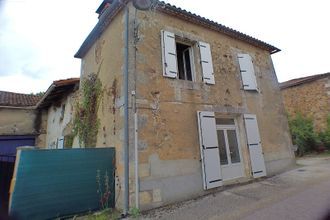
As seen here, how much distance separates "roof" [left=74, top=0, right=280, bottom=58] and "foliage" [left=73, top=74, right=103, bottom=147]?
4.63ft

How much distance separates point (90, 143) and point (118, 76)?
2.28 meters

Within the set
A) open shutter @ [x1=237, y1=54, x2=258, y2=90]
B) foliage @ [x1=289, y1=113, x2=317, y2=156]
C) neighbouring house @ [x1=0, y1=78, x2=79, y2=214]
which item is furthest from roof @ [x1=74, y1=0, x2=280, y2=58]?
foliage @ [x1=289, y1=113, x2=317, y2=156]

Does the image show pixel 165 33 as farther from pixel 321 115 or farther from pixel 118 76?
pixel 321 115

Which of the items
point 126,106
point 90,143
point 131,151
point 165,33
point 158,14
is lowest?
point 131,151

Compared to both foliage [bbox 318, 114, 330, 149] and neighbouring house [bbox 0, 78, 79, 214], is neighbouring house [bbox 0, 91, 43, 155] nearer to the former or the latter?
neighbouring house [bbox 0, 78, 79, 214]

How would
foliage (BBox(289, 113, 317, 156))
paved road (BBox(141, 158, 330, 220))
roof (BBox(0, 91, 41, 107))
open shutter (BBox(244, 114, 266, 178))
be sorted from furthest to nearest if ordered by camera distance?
foliage (BBox(289, 113, 317, 156)) < roof (BBox(0, 91, 41, 107)) < open shutter (BBox(244, 114, 266, 178)) < paved road (BBox(141, 158, 330, 220))

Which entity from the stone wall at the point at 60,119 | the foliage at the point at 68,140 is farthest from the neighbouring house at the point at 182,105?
the foliage at the point at 68,140

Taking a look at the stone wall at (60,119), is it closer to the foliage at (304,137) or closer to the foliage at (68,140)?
the foliage at (68,140)

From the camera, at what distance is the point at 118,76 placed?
5.20m

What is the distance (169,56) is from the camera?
5.51 metres

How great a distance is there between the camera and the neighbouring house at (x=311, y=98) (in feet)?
36.6

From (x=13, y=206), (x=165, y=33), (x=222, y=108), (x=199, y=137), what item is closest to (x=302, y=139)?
(x=222, y=108)

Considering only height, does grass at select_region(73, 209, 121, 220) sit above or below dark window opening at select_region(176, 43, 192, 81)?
below

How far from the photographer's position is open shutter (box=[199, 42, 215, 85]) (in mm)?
6062
